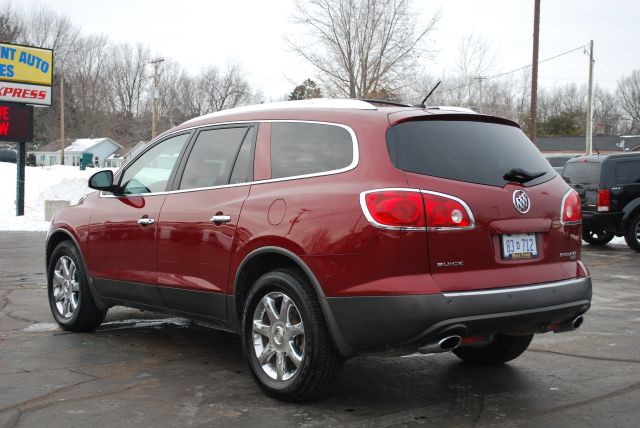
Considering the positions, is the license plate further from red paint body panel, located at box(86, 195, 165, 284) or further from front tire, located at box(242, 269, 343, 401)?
→ red paint body panel, located at box(86, 195, 165, 284)

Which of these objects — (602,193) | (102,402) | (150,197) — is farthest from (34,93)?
(102,402)

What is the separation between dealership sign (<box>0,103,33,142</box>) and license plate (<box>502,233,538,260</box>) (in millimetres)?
21021

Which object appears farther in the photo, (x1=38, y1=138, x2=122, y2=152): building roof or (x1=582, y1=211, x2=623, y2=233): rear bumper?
(x1=38, y1=138, x2=122, y2=152): building roof

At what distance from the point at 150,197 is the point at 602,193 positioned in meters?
10.5

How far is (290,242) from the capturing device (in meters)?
4.41

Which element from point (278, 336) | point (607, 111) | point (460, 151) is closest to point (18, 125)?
point (278, 336)

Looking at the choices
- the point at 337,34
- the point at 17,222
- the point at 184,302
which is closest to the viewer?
the point at 184,302

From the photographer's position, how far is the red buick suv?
13.2 ft

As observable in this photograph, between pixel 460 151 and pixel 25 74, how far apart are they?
21.4 meters

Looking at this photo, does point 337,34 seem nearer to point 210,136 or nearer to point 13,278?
point 13,278

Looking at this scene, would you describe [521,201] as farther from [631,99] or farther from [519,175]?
[631,99]

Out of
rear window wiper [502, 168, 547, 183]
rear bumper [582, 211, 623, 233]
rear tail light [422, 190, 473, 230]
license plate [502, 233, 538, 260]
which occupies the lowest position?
rear bumper [582, 211, 623, 233]

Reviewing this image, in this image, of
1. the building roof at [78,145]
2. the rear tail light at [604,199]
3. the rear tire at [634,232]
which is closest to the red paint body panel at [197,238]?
the rear tail light at [604,199]

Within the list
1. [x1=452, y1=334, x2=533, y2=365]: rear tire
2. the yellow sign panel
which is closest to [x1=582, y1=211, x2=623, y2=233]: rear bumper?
[x1=452, y1=334, x2=533, y2=365]: rear tire
